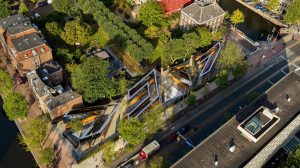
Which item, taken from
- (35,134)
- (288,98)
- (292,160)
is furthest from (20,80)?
(292,160)

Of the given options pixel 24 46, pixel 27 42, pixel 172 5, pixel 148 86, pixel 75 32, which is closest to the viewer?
pixel 148 86

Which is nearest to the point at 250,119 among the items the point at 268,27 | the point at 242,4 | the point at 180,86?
the point at 180,86

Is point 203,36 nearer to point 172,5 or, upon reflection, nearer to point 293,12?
point 172,5

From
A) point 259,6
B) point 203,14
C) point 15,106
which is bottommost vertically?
point 259,6

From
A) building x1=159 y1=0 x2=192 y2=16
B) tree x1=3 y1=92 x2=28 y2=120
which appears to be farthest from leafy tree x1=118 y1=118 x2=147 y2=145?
building x1=159 y1=0 x2=192 y2=16

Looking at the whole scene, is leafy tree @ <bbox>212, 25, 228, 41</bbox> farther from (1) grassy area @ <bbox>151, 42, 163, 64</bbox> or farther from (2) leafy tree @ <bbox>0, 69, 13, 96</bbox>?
(2) leafy tree @ <bbox>0, 69, 13, 96</bbox>

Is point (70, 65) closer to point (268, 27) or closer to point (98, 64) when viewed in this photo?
point (98, 64)
